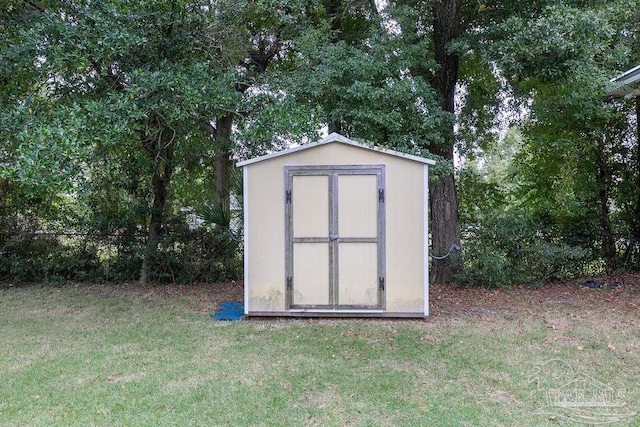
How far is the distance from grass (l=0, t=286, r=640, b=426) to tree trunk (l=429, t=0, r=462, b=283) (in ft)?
5.63

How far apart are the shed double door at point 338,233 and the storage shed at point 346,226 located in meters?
0.01

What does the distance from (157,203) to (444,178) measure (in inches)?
179

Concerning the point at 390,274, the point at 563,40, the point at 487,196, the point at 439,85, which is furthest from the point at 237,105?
the point at 487,196

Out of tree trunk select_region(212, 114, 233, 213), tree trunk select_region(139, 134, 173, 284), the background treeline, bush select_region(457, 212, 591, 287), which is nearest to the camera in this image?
the background treeline

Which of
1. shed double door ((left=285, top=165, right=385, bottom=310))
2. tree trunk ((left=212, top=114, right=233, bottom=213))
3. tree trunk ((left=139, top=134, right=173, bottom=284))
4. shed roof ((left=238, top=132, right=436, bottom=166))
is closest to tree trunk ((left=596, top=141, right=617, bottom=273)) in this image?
shed roof ((left=238, top=132, right=436, bottom=166))

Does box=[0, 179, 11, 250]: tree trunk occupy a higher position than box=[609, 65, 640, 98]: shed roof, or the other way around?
box=[609, 65, 640, 98]: shed roof

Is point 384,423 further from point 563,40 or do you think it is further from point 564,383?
point 563,40

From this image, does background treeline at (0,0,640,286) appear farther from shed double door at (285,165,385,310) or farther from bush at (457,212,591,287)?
shed double door at (285,165,385,310)

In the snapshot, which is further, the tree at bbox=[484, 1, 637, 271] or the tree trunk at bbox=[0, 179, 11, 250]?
the tree trunk at bbox=[0, 179, 11, 250]

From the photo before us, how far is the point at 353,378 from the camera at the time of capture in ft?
11.1

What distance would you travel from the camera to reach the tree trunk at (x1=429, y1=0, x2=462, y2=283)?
21.9 feet

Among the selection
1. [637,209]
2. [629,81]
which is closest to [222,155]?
[629,81]

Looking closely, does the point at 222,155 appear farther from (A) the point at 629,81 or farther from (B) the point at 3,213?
(A) the point at 629,81

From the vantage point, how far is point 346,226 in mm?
4953
